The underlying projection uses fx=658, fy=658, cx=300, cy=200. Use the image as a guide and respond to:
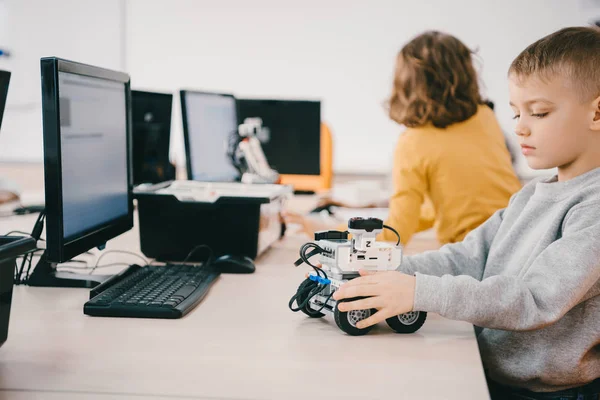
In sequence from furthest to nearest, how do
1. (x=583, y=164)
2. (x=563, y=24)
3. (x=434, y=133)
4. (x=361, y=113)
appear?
1. (x=361, y=113)
2. (x=563, y=24)
3. (x=434, y=133)
4. (x=583, y=164)

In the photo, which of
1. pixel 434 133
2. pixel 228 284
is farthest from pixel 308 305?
pixel 434 133

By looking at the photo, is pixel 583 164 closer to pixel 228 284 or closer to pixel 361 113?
pixel 228 284

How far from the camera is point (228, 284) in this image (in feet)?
4.57

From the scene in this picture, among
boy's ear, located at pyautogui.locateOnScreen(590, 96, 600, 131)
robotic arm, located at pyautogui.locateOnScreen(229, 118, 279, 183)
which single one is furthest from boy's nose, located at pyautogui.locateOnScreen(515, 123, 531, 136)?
robotic arm, located at pyautogui.locateOnScreen(229, 118, 279, 183)

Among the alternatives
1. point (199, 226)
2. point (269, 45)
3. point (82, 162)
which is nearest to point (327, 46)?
point (269, 45)

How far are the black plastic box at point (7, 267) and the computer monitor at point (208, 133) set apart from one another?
1044 millimetres

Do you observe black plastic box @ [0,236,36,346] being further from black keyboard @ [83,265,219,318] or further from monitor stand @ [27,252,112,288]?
monitor stand @ [27,252,112,288]

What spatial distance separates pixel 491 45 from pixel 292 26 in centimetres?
137

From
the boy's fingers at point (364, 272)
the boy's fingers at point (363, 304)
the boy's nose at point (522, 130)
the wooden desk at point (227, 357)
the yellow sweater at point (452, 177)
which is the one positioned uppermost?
the boy's nose at point (522, 130)

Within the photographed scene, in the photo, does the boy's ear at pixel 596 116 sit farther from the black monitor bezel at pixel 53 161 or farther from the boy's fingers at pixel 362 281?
the black monitor bezel at pixel 53 161

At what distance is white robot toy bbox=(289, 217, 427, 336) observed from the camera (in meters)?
1.03

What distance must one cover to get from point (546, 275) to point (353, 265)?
0.29 m

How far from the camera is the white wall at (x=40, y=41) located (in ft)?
15.1

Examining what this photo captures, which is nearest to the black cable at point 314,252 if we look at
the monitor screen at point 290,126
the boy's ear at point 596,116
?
the boy's ear at point 596,116
